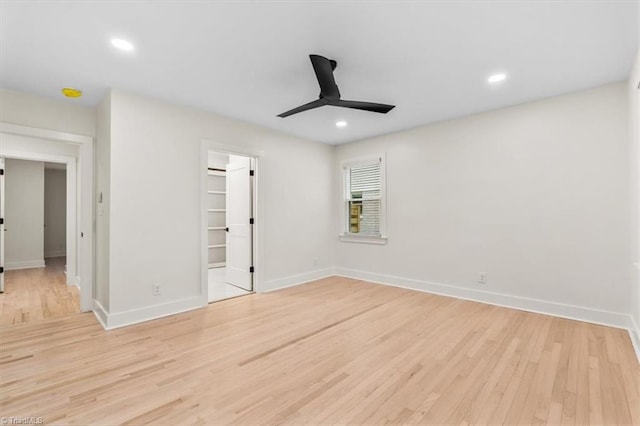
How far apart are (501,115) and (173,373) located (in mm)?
4519

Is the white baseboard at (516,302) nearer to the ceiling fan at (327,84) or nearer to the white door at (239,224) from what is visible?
the white door at (239,224)

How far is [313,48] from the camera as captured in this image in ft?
7.93

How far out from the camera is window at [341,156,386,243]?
16.9 ft

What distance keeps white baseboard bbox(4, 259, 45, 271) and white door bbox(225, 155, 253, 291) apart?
498cm

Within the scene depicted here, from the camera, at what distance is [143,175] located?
133 inches

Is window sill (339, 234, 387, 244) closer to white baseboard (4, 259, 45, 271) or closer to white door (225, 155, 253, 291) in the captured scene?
white door (225, 155, 253, 291)

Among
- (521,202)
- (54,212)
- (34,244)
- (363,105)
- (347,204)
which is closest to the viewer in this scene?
(363,105)

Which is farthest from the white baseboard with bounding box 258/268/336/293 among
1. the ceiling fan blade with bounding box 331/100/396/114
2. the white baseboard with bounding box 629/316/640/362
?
the white baseboard with bounding box 629/316/640/362

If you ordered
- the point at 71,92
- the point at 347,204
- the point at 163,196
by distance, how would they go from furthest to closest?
1. the point at 347,204
2. the point at 163,196
3. the point at 71,92

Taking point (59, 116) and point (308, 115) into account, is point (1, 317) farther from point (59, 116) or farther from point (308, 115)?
point (308, 115)

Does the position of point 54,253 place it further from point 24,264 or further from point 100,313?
point 100,313

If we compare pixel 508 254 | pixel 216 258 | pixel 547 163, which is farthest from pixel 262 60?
pixel 216 258

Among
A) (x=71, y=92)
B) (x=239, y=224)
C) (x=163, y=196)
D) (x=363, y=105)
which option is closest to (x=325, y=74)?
(x=363, y=105)

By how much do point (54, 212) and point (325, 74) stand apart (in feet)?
31.0
